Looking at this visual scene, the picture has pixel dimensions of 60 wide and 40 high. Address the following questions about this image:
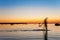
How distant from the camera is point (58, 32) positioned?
4316 mm

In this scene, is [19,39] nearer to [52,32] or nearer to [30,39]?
[30,39]

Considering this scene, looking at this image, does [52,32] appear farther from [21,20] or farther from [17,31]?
[21,20]

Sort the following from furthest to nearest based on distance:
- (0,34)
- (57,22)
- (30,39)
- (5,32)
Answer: (5,32) → (0,34) → (30,39) → (57,22)

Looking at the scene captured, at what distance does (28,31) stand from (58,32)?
1.00 m

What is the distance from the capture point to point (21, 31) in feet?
15.4

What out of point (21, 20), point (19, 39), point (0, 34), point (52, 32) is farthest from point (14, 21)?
point (52, 32)

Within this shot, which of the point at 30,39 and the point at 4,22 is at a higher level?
the point at 4,22

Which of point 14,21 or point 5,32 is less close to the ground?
point 14,21

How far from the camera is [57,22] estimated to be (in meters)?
3.27

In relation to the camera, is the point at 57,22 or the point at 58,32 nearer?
the point at 57,22

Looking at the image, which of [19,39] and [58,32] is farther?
[58,32]

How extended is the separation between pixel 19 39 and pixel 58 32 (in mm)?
1325

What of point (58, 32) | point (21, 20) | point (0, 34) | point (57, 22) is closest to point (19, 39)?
point (21, 20)

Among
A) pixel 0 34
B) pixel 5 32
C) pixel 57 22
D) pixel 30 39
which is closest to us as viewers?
pixel 57 22
